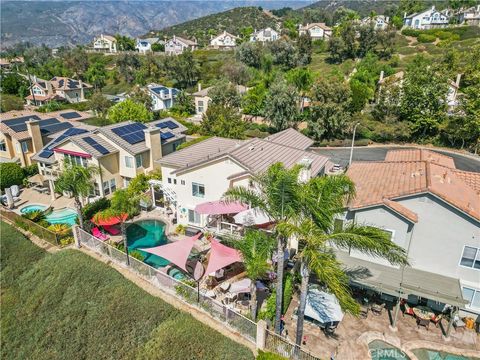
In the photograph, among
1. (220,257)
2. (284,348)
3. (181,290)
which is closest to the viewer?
(284,348)

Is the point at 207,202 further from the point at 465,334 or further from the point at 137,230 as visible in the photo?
the point at 465,334

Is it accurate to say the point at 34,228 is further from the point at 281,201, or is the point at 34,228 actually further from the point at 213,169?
the point at 281,201

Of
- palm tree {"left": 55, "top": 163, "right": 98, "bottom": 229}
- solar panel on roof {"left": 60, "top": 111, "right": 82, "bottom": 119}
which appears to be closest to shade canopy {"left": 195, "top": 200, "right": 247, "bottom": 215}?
palm tree {"left": 55, "top": 163, "right": 98, "bottom": 229}

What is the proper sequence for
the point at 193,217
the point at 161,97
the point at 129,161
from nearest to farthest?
the point at 193,217 → the point at 129,161 → the point at 161,97

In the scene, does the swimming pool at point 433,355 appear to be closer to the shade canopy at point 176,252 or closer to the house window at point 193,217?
the shade canopy at point 176,252

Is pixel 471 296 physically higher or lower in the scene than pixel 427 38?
lower

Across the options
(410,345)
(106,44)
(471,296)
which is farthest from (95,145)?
(106,44)

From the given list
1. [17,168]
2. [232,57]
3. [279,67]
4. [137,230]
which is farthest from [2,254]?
[232,57]
